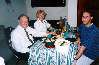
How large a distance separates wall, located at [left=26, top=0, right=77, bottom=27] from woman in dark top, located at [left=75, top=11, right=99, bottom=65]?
3.55 meters

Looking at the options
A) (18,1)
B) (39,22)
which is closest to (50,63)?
(39,22)

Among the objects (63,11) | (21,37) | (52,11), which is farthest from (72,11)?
(21,37)

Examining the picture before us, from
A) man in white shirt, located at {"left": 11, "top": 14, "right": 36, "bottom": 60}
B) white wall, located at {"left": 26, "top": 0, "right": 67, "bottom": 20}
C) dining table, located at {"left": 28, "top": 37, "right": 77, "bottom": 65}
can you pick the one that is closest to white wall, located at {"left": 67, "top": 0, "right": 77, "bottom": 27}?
white wall, located at {"left": 26, "top": 0, "right": 67, "bottom": 20}

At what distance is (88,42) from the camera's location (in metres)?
3.86

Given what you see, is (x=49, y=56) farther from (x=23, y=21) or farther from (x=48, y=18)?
(x=48, y=18)

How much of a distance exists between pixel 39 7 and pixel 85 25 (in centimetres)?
375

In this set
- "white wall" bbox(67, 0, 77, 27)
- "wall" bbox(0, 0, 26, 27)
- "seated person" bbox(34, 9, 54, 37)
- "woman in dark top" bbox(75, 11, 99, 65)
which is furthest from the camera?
"white wall" bbox(67, 0, 77, 27)

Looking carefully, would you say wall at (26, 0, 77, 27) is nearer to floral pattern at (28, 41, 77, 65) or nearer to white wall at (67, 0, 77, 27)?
white wall at (67, 0, 77, 27)

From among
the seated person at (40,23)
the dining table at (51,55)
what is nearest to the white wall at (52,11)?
the seated person at (40,23)

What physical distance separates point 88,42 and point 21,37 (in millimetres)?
1154

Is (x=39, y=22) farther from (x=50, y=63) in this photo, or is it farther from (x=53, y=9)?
(x=53, y=9)

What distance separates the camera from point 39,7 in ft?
25.0

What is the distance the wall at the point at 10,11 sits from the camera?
596 cm

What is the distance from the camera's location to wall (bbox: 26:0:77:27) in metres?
7.57
